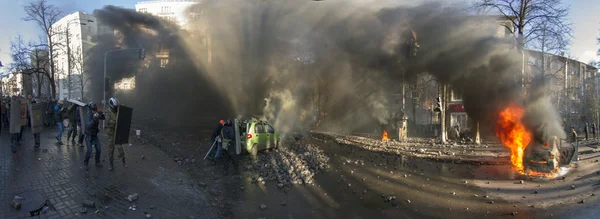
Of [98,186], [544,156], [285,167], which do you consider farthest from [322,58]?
[98,186]

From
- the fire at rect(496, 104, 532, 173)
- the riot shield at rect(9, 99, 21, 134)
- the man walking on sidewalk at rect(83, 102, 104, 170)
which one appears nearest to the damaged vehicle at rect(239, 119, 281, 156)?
the man walking on sidewalk at rect(83, 102, 104, 170)

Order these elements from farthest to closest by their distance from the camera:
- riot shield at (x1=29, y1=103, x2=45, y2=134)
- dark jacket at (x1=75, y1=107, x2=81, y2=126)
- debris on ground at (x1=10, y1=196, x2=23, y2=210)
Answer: dark jacket at (x1=75, y1=107, x2=81, y2=126) < riot shield at (x1=29, y1=103, x2=45, y2=134) < debris on ground at (x1=10, y1=196, x2=23, y2=210)

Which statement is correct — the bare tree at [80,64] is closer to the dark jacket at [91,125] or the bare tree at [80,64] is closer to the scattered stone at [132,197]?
the dark jacket at [91,125]

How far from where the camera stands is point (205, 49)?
66.2 feet

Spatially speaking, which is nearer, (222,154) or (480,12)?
(222,154)

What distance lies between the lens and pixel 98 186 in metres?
5.60

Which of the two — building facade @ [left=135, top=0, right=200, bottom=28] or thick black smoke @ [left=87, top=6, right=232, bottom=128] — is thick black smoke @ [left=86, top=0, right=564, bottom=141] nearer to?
thick black smoke @ [left=87, top=6, right=232, bottom=128]

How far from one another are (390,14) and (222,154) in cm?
916

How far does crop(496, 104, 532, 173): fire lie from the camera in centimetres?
987

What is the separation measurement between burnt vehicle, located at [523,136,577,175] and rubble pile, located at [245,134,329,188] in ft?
20.2

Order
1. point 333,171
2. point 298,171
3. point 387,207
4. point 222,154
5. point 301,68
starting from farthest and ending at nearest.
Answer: point 301,68 → point 222,154 → point 333,171 → point 298,171 → point 387,207

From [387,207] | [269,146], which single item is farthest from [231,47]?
[387,207]

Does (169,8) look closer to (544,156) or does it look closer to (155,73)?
(155,73)

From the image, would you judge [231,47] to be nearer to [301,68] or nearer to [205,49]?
[205,49]
